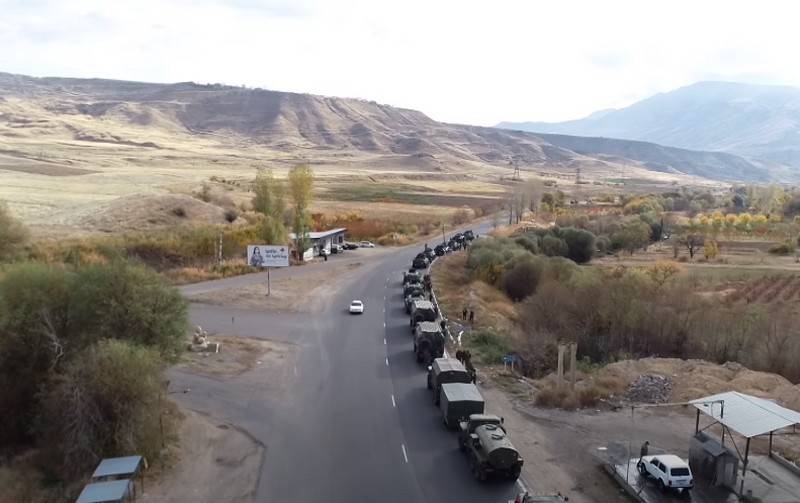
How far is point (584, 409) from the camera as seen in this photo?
79.6 feet

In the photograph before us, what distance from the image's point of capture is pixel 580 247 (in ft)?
214

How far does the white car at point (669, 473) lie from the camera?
57.0 ft

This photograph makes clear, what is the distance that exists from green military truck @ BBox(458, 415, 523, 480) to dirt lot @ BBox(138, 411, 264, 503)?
656 centimetres

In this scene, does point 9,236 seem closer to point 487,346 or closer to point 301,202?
point 301,202

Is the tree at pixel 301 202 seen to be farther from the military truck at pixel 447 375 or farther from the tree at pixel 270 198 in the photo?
the military truck at pixel 447 375

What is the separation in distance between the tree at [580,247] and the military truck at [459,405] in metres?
45.2

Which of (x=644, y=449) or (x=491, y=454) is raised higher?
(x=491, y=454)

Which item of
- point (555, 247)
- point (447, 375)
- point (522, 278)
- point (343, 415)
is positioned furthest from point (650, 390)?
point (555, 247)

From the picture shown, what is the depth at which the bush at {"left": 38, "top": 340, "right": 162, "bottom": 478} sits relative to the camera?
19.0 m

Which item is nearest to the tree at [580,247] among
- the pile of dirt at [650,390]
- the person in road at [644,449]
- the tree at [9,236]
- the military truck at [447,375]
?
the pile of dirt at [650,390]

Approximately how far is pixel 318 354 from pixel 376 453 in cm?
1157

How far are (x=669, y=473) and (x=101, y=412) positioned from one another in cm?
1684

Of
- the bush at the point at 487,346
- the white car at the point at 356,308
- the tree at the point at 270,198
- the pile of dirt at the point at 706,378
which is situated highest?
the tree at the point at 270,198

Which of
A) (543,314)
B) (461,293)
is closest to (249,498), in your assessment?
(543,314)
